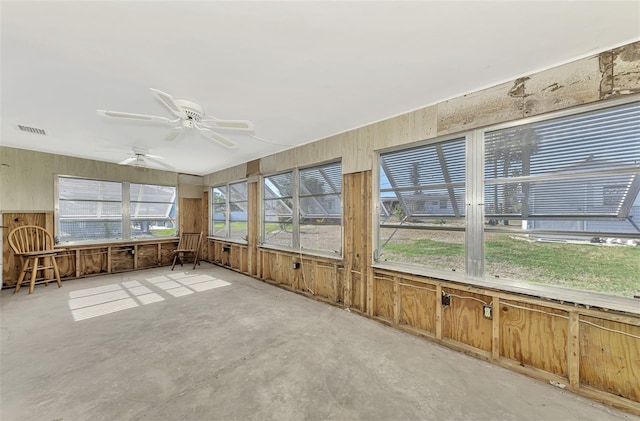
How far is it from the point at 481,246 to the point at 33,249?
751 centimetres

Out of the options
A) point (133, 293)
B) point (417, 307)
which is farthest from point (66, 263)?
point (417, 307)

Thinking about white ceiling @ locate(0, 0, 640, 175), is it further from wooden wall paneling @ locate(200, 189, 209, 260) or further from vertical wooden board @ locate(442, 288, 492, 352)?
wooden wall paneling @ locate(200, 189, 209, 260)

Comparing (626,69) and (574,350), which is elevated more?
(626,69)

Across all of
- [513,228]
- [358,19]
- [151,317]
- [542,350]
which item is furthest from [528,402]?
[151,317]

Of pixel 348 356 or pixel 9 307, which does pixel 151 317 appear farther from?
pixel 348 356

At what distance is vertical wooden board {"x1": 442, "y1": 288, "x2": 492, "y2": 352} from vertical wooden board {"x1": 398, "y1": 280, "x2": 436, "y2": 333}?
0.14m

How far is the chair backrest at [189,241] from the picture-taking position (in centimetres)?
632

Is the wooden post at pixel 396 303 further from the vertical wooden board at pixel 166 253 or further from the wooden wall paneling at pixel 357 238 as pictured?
the vertical wooden board at pixel 166 253

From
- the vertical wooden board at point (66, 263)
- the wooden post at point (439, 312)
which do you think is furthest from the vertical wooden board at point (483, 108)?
the vertical wooden board at point (66, 263)

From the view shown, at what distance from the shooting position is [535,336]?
2.06m

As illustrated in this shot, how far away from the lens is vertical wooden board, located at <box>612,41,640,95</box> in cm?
170

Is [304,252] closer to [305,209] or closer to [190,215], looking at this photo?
[305,209]

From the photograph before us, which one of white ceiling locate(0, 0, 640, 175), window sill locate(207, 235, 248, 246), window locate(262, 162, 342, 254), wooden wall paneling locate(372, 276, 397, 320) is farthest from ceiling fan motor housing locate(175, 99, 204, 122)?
window sill locate(207, 235, 248, 246)

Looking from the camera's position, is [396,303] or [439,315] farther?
[396,303]
